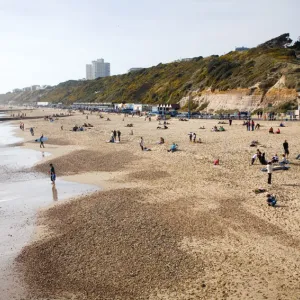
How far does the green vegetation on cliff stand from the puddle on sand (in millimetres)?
40000

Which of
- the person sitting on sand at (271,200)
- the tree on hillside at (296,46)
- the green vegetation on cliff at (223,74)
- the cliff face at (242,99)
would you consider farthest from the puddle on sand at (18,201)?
the tree on hillside at (296,46)

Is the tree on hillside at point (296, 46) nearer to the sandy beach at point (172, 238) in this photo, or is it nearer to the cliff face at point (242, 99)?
the cliff face at point (242, 99)

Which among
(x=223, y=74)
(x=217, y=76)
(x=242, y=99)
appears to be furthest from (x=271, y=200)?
(x=217, y=76)

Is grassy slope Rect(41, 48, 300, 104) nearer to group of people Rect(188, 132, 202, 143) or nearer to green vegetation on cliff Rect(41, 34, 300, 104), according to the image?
green vegetation on cliff Rect(41, 34, 300, 104)

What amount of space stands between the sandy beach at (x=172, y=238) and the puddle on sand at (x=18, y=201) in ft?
1.28

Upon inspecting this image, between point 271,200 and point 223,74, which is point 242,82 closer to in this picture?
point 223,74

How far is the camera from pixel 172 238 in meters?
11.2

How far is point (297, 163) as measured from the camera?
20094 millimetres

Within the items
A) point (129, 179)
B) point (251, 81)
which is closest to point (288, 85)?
point (251, 81)

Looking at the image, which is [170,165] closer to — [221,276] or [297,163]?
[297,163]

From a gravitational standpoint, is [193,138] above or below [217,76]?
below

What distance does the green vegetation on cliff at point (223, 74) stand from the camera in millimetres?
57188

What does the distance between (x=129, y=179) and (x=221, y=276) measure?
11244 millimetres

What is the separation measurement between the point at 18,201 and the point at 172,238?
29.2 feet
